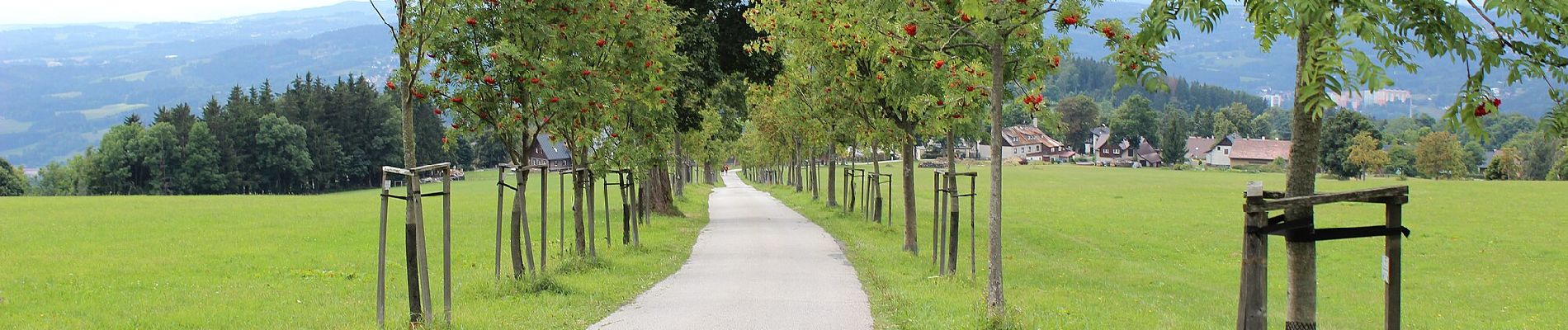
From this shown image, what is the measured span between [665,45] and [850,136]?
22.0 feet

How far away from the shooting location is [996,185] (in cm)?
1134

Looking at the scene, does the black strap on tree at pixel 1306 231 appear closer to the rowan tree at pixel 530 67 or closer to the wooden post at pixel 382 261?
the wooden post at pixel 382 261

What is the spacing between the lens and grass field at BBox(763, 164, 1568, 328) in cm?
1391

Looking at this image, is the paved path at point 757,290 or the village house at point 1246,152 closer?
the paved path at point 757,290

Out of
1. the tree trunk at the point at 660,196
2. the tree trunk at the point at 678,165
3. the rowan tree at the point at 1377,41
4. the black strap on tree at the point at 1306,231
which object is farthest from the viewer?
the tree trunk at the point at 678,165

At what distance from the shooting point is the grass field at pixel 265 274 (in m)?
12.5

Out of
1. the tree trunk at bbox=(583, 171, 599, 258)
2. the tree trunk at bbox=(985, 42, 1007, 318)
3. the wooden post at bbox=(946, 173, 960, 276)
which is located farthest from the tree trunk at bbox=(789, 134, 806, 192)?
the tree trunk at bbox=(985, 42, 1007, 318)

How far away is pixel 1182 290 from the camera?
19.8m

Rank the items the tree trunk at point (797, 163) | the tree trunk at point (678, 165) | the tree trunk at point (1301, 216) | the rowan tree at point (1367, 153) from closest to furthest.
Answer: the tree trunk at point (1301, 216) → the tree trunk at point (678, 165) → the tree trunk at point (797, 163) → the rowan tree at point (1367, 153)

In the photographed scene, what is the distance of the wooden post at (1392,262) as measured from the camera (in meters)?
6.89

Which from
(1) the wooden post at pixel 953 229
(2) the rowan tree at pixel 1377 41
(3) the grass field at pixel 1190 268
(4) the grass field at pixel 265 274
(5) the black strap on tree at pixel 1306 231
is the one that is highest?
(2) the rowan tree at pixel 1377 41

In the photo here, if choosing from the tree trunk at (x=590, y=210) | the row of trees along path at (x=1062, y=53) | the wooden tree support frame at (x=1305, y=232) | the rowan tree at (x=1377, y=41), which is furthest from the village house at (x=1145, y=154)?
the rowan tree at (x=1377, y=41)

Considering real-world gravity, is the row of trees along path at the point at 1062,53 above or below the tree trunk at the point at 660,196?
above

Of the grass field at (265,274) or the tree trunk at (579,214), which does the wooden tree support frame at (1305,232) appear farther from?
the tree trunk at (579,214)
